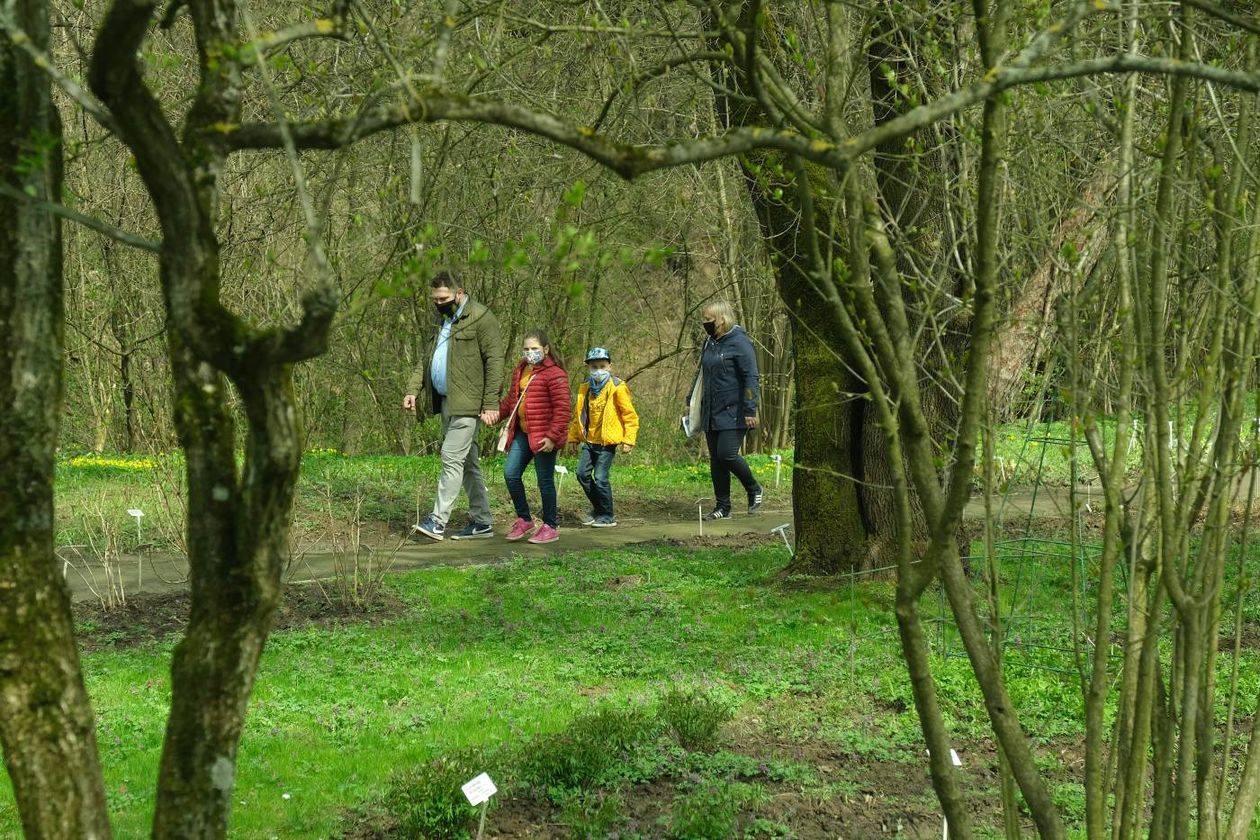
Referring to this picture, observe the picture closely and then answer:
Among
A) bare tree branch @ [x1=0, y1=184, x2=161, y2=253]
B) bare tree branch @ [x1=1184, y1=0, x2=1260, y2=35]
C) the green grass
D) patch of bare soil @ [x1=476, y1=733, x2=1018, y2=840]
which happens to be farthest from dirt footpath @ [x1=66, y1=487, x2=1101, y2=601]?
bare tree branch @ [x1=0, y1=184, x2=161, y2=253]

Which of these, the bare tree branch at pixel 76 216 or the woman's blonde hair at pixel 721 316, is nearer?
the bare tree branch at pixel 76 216

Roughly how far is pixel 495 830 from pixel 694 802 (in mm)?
743

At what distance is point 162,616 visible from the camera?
813cm

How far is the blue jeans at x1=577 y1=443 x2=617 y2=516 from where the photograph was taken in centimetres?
1222

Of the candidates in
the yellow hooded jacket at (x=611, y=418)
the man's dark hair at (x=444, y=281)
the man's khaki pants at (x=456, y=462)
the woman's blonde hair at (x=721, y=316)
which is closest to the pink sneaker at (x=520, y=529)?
the man's khaki pants at (x=456, y=462)

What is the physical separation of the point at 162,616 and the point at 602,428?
16.3ft

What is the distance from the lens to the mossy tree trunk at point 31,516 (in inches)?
108

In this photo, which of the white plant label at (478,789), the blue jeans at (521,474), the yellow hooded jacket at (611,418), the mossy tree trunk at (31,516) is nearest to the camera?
the mossy tree trunk at (31,516)

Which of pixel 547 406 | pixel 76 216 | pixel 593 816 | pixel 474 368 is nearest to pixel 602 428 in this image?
pixel 547 406

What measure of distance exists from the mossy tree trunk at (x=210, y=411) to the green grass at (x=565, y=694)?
2283 millimetres

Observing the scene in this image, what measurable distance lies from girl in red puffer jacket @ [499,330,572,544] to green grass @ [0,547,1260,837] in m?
2.12

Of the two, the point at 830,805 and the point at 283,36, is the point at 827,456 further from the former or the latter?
the point at 283,36

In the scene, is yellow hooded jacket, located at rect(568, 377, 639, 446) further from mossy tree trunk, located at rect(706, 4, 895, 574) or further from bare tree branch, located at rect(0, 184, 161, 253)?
bare tree branch, located at rect(0, 184, 161, 253)

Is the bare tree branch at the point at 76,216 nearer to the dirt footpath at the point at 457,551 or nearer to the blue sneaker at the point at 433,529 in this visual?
the dirt footpath at the point at 457,551
